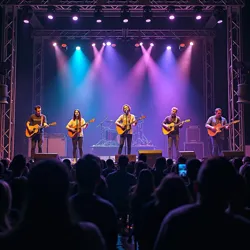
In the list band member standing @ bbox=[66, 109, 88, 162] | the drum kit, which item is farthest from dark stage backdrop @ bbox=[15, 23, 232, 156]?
band member standing @ bbox=[66, 109, 88, 162]

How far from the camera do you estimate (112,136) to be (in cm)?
1717

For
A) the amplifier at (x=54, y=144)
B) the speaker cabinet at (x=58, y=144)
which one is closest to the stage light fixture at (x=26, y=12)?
the amplifier at (x=54, y=144)

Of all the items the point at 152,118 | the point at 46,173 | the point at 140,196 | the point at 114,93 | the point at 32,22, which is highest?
the point at 32,22

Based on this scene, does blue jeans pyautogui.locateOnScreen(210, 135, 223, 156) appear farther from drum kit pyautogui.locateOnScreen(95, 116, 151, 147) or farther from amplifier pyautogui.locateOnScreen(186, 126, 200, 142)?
drum kit pyautogui.locateOnScreen(95, 116, 151, 147)

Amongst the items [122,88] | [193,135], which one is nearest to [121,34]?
[122,88]

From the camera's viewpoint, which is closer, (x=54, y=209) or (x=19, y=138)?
(x=54, y=209)

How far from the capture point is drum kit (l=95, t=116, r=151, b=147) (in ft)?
56.1

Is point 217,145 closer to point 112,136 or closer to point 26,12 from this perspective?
point 112,136

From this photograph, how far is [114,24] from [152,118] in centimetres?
522

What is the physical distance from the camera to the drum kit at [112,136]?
17.1 m

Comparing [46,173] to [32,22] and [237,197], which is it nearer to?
[237,197]

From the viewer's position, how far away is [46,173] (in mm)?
1515

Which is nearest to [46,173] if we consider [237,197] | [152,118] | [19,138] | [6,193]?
[6,193]

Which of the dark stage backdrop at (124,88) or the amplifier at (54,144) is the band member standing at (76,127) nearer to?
the amplifier at (54,144)
